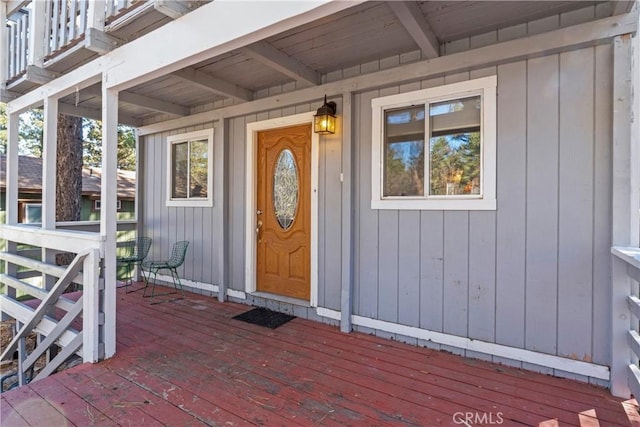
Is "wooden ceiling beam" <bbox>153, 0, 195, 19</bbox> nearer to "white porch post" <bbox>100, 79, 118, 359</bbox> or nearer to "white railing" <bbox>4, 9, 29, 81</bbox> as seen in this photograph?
"white porch post" <bbox>100, 79, 118, 359</bbox>

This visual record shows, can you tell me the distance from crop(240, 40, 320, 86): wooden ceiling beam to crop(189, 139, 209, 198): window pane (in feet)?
6.15

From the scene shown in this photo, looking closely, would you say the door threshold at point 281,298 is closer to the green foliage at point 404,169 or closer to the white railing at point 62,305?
the green foliage at point 404,169

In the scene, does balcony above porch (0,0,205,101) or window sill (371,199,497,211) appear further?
window sill (371,199,497,211)

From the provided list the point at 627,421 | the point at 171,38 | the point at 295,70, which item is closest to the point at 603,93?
the point at 627,421

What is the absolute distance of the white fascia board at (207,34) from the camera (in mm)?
1687

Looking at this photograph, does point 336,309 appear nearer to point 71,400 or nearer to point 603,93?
point 71,400

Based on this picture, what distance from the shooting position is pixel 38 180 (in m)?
7.63

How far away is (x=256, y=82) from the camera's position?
3625 millimetres

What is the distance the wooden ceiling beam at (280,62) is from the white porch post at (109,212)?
1.17m

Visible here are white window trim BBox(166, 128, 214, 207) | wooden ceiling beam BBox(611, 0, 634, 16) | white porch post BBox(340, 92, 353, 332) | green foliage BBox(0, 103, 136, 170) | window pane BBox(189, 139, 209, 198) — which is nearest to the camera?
wooden ceiling beam BBox(611, 0, 634, 16)

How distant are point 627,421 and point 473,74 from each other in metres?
2.39

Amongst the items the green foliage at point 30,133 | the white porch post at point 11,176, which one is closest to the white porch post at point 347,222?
the white porch post at point 11,176

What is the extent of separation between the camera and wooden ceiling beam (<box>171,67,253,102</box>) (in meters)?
3.18

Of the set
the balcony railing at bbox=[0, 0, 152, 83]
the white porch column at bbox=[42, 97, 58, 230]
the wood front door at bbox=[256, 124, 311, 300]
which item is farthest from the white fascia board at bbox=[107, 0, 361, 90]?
the wood front door at bbox=[256, 124, 311, 300]
